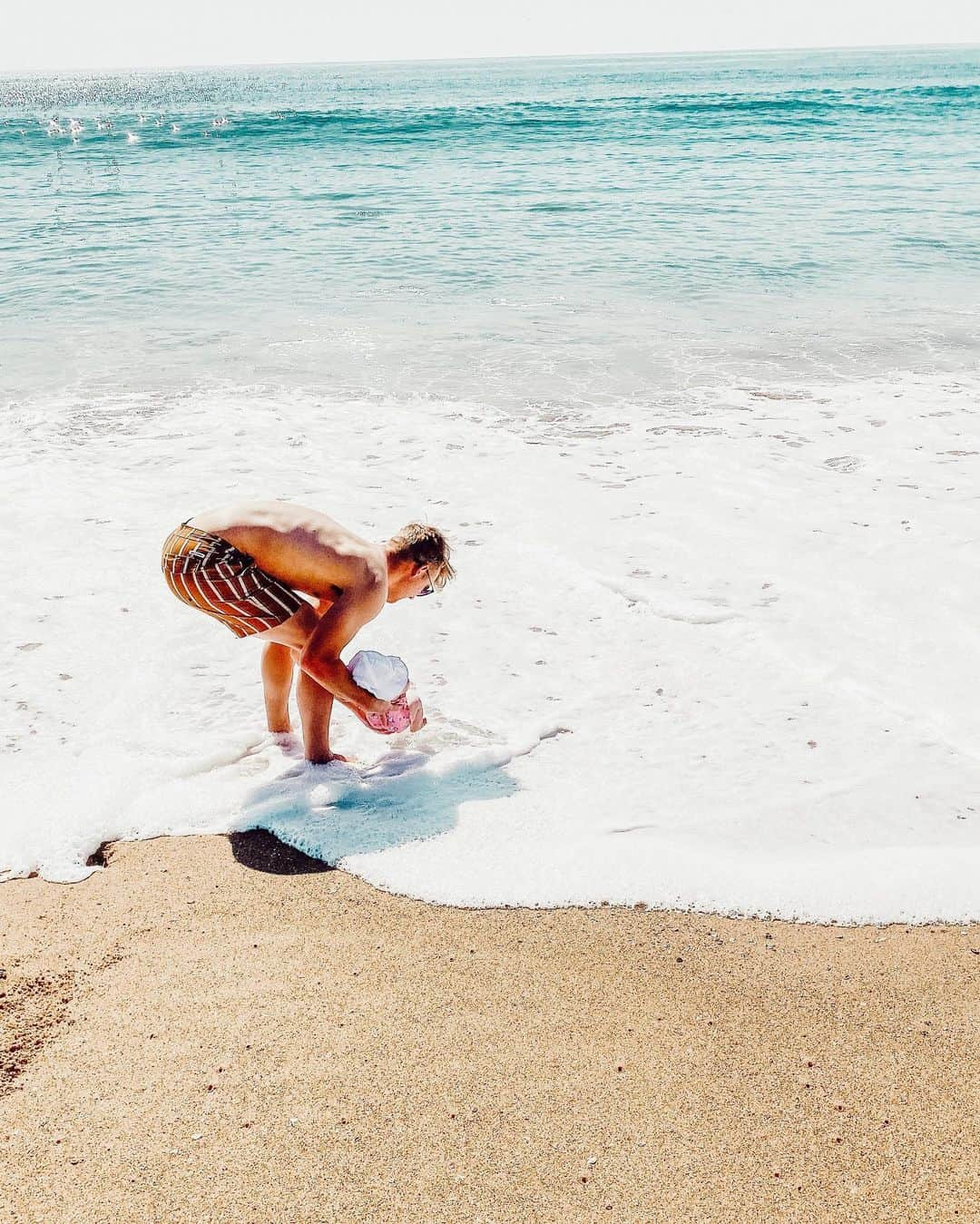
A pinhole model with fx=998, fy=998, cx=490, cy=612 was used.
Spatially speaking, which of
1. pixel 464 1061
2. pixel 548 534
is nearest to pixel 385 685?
pixel 464 1061

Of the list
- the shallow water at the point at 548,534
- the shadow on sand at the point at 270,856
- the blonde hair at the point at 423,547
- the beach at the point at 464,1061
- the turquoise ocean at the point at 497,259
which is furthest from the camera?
the turquoise ocean at the point at 497,259

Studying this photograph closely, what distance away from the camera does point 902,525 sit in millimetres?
6016

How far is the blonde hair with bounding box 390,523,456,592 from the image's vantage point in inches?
152

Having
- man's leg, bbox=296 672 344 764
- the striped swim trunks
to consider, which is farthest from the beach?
the striped swim trunks

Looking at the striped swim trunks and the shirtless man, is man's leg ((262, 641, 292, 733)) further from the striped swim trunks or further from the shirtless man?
the striped swim trunks

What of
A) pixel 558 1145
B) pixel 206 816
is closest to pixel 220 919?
pixel 206 816

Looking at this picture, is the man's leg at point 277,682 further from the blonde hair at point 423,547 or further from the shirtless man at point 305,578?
the blonde hair at point 423,547

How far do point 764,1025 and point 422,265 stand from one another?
1336 centimetres

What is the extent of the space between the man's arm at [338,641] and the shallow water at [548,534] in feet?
1.20

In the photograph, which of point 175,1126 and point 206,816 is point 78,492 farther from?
point 175,1126

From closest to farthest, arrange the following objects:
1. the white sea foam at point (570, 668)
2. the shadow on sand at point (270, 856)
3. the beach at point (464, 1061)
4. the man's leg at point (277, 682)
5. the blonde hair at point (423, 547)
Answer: the beach at point (464, 1061) < the shadow on sand at point (270, 856) < the white sea foam at point (570, 668) < the blonde hair at point (423, 547) < the man's leg at point (277, 682)

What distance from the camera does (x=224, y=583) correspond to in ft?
12.2

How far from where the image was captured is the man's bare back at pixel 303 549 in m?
3.76

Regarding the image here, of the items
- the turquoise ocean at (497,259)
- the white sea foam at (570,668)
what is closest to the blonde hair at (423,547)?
the white sea foam at (570,668)
